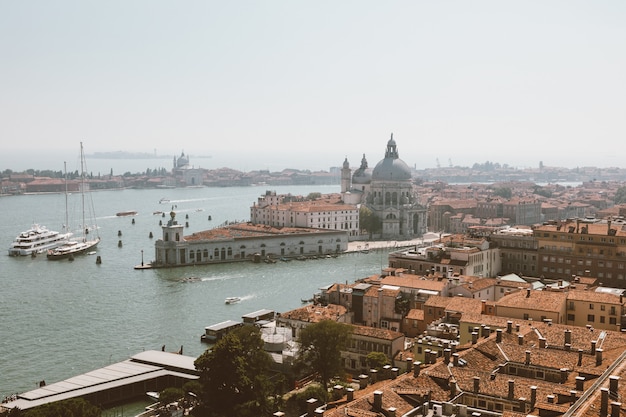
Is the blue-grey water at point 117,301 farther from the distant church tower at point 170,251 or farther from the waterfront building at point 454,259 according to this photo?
the waterfront building at point 454,259

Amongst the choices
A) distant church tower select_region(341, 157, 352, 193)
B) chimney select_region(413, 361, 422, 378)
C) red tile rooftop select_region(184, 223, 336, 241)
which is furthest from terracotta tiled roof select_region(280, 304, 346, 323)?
distant church tower select_region(341, 157, 352, 193)

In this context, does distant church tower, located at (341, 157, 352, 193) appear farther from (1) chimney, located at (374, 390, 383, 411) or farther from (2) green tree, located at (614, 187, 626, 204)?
(1) chimney, located at (374, 390, 383, 411)

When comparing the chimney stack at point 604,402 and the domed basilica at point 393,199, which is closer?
the chimney stack at point 604,402

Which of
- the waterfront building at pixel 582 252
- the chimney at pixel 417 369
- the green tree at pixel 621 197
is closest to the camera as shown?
the chimney at pixel 417 369

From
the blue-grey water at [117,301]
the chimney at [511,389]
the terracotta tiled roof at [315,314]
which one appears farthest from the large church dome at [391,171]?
the chimney at [511,389]

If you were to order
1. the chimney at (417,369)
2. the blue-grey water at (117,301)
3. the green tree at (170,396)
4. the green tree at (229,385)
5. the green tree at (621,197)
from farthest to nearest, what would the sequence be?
1. the green tree at (621,197)
2. the blue-grey water at (117,301)
3. the green tree at (170,396)
4. the green tree at (229,385)
5. the chimney at (417,369)

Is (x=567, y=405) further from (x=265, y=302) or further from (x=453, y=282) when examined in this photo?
(x=265, y=302)

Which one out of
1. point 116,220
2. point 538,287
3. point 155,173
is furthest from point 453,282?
point 155,173
